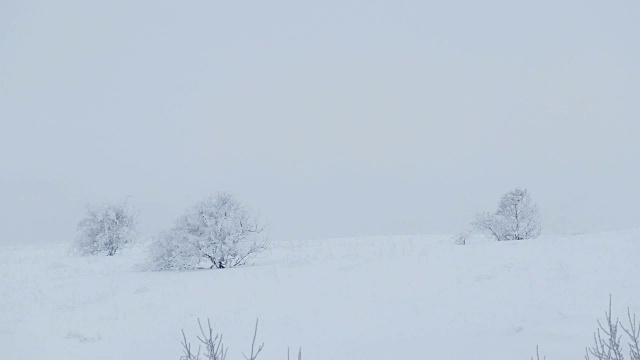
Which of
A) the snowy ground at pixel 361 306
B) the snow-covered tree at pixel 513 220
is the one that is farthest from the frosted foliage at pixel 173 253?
the snow-covered tree at pixel 513 220

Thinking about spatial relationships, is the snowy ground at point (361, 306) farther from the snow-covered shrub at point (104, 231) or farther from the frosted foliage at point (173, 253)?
the snow-covered shrub at point (104, 231)

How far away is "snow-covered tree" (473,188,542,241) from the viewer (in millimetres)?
22031

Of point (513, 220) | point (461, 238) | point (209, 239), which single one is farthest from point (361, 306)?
point (513, 220)

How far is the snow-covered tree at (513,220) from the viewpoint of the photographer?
2203 cm

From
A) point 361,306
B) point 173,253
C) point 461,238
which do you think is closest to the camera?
point 361,306

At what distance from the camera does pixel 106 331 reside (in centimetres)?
867

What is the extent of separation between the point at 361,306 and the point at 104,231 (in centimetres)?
1587

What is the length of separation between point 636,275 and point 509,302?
2082 mm

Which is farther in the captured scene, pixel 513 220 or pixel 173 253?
pixel 513 220

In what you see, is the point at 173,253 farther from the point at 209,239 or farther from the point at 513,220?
the point at 513,220

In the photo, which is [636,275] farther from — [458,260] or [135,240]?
[135,240]

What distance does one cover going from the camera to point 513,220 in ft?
72.9

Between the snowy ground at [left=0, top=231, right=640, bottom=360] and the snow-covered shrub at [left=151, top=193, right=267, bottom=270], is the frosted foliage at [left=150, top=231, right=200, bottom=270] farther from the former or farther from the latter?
the snowy ground at [left=0, top=231, right=640, bottom=360]

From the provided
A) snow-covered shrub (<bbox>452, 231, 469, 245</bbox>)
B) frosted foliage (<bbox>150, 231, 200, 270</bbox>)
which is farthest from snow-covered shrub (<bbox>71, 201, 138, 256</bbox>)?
snow-covered shrub (<bbox>452, 231, 469, 245</bbox>)
